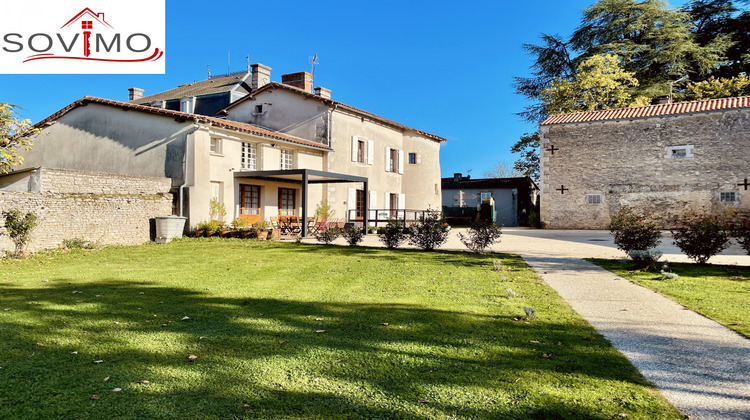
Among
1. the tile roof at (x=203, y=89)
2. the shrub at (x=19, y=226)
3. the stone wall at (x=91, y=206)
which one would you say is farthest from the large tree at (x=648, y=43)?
the shrub at (x=19, y=226)

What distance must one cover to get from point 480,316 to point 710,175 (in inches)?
818

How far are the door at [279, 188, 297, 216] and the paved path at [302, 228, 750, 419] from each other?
45.8 feet

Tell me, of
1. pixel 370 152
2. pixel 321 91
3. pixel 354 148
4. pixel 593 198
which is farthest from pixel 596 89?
pixel 321 91

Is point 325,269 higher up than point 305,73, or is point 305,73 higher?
point 305,73

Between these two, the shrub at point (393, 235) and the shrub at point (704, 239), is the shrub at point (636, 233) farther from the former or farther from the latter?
the shrub at point (393, 235)

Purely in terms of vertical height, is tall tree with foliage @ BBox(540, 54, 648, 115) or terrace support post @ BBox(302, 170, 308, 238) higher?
tall tree with foliage @ BBox(540, 54, 648, 115)

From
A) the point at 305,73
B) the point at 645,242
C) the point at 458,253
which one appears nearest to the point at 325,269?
the point at 458,253

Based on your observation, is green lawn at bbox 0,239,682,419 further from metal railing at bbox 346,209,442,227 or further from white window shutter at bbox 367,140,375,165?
white window shutter at bbox 367,140,375,165

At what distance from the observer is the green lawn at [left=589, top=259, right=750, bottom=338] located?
16.2 feet

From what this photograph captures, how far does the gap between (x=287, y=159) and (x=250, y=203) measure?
2853 millimetres

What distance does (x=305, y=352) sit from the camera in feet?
11.6

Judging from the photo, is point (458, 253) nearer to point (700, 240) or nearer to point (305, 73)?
point (700, 240)

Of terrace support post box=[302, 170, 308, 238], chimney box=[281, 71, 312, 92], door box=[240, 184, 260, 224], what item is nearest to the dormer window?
chimney box=[281, 71, 312, 92]

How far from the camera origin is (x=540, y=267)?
8789 mm
